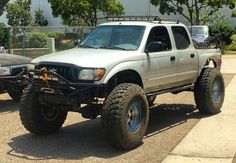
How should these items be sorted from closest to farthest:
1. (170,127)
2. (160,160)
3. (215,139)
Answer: (160,160), (215,139), (170,127)

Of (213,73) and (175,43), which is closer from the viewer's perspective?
(175,43)

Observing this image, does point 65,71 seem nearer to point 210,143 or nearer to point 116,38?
point 116,38

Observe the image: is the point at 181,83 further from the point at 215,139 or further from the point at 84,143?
the point at 84,143

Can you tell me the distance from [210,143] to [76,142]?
211 centimetres

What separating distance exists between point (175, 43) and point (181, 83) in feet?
2.56

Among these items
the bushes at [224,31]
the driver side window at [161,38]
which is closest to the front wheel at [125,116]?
the driver side window at [161,38]

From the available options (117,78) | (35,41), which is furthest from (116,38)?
(35,41)

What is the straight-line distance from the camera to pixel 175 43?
368 inches

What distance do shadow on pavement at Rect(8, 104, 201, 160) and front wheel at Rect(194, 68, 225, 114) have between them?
26cm

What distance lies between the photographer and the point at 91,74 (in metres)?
7.34

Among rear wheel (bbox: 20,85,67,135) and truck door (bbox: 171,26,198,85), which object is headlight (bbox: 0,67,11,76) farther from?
truck door (bbox: 171,26,198,85)

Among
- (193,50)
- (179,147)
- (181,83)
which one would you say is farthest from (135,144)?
(193,50)

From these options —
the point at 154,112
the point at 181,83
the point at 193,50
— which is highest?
the point at 193,50

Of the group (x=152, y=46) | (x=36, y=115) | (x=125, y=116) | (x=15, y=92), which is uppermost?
(x=152, y=46)
